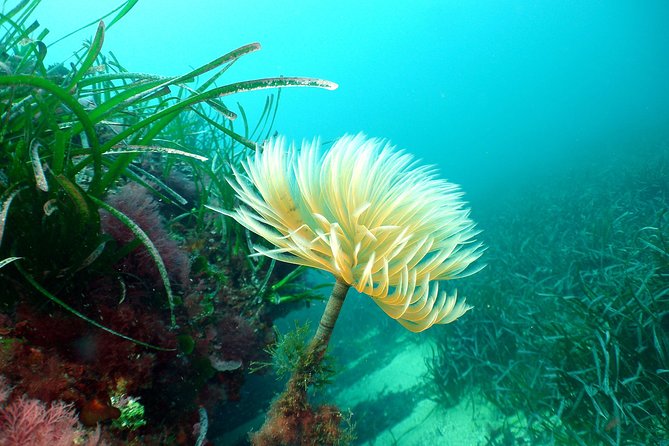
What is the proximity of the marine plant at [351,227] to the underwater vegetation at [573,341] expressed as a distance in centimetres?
292

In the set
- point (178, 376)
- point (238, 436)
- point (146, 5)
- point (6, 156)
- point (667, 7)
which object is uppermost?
point (146, 5)

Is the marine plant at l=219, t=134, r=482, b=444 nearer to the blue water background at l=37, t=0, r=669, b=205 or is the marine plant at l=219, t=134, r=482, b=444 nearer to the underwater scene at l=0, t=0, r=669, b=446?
the underwater scene at l=0, t=0, r=669, b=446

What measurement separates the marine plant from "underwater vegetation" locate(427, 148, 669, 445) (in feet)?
9.58

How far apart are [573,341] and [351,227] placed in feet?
13.0

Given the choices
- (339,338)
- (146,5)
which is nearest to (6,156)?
(339,338)

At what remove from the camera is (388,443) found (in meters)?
4.61

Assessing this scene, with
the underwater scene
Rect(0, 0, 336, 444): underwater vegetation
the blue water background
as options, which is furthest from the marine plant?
the blue water background

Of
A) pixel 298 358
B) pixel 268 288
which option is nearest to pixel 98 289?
pixel 298 358

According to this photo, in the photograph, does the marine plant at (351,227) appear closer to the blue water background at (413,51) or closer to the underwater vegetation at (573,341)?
the underwater vegetation at (573,341)

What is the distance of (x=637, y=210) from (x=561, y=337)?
712 cm

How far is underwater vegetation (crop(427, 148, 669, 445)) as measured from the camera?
347 centimetres

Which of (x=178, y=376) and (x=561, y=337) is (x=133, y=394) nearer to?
(x=178, y=376)

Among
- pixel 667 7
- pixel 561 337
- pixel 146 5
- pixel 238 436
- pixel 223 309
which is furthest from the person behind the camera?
pixel 146 5

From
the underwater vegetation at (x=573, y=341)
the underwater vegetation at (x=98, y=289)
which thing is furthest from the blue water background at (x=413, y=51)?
the underwater vegetation at (x=98, y=289)
